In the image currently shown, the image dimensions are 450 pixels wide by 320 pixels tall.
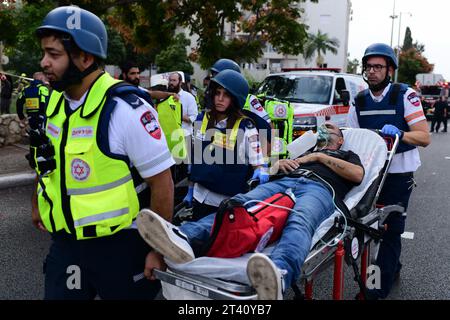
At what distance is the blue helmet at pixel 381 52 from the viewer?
388 centimetres

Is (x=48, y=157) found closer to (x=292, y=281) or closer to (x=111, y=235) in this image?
(x=111, y=235)

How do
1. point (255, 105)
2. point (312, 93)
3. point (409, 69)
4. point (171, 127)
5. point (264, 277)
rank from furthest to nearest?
point (409, 69)
point (312, 93)
point (171, 127)
point (255, 105)
point (264, 277)

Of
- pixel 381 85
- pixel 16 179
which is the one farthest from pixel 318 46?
pixel 381 85

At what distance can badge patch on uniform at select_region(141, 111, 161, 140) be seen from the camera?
2135 mm

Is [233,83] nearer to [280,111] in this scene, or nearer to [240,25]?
[280,111]

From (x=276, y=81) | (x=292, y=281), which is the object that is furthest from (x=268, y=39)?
(x=292, y=281)

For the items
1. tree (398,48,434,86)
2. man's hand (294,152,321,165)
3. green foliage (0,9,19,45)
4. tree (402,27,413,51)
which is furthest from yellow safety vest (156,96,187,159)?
tree (402,27,413,51)

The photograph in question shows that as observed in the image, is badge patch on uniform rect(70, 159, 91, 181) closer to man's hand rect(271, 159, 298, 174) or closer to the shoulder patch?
the shoulder patch

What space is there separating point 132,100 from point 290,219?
1.22m

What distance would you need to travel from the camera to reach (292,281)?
239cm

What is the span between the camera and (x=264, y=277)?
2029mm

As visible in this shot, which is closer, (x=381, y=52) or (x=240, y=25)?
(x=381, y=52)

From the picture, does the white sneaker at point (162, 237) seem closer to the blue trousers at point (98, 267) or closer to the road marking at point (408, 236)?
the blue trousers at point (98, 267)
